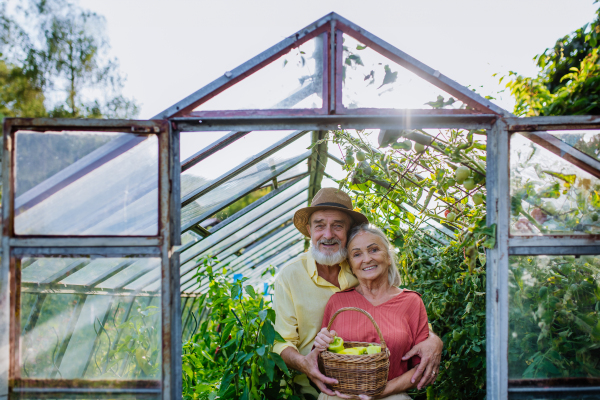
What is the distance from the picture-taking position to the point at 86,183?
6.63 feet

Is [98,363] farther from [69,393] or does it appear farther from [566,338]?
[566,338]

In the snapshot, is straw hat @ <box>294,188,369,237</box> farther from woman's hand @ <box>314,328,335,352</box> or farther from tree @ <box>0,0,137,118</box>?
tree @ <box>0,0,137,118</box>

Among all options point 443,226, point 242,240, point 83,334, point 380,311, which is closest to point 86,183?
point 83,334

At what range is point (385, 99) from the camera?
209cm

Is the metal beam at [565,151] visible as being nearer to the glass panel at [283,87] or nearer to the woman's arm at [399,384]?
the glass panel at [283,87]

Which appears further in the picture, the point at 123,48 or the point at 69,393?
the point at 123,48

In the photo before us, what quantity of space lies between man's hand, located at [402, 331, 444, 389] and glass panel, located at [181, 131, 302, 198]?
1692mm

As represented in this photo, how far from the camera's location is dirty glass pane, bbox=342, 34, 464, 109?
2074 millimetres

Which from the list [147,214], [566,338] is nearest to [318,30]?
[147,214]

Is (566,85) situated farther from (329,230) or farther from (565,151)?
(329,230)

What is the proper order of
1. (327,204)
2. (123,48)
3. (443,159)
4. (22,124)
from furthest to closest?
(123,48)
(327,204)
(443,159)
(22,124)

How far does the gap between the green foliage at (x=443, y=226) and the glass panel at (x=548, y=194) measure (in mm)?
214

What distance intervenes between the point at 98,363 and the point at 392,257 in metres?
1.83

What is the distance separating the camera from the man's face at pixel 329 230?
2.94 m
